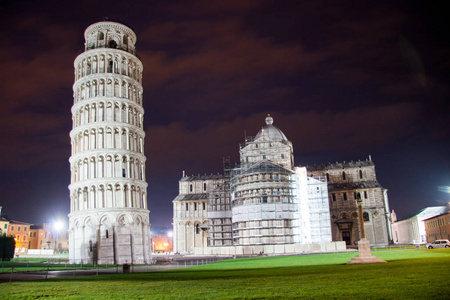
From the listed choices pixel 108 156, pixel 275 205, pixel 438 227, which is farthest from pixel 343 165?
pixel 108 156

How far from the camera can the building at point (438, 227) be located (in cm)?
7500

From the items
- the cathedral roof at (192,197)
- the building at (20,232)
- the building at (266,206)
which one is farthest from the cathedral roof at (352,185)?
the building at (20,232)

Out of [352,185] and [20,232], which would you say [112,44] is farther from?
[20,232]

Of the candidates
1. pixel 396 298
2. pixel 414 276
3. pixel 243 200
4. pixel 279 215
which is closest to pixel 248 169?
pixel 243 200

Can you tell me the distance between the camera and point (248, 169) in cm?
6538

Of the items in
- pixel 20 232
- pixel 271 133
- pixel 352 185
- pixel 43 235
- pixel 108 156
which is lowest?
pixel 43 235

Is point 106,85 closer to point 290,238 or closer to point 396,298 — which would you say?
point 290,238

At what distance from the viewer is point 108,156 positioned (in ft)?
150

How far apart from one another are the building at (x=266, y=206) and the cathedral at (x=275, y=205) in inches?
5.9

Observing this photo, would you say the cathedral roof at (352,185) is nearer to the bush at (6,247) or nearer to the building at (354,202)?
the building at (354,202)

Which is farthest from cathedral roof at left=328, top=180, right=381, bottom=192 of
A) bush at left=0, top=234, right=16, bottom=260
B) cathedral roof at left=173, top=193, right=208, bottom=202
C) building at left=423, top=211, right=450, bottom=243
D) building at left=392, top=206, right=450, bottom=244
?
bush at left=0, top=234, right=16, bottom=260

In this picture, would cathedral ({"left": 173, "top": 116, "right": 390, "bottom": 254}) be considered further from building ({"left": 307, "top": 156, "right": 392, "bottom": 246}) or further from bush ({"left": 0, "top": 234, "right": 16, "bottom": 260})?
bush ({"left": 0, "top": 234, "right": 16, "bottom": 260})

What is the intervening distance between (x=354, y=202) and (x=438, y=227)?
67.6 ft

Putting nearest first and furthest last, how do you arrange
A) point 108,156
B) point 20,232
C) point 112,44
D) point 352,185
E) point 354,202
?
point 108,156 < point 112,44 < point 354,202 < point 352,185 < point 20,232
